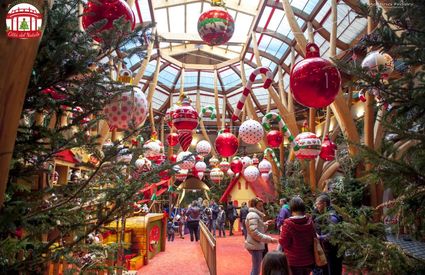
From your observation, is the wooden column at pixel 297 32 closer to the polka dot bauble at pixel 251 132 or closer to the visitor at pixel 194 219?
the polka dot bauble at pixel 251 132

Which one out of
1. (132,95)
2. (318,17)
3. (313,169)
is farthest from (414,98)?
(318,17)

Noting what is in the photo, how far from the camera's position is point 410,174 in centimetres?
168

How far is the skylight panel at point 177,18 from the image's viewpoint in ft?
45.6

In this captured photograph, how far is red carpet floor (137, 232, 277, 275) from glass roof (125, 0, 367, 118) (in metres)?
5.91

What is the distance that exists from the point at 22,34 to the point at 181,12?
45.4 feet

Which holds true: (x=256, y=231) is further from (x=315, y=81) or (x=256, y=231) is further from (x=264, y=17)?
(x=264, y=17)

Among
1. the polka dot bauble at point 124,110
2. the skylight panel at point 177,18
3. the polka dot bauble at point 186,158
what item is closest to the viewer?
the polka dot bauble at point 186,158

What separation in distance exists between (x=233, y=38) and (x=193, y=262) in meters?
10.4

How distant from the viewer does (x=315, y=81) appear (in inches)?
114

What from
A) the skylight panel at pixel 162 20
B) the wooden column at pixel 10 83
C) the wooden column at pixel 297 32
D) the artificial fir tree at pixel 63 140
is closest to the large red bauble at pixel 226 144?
the wooden column at pixel 297 32

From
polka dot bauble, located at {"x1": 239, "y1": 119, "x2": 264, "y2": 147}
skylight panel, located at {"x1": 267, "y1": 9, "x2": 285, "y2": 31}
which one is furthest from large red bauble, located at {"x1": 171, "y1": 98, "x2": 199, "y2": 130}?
skylight panel, located at {"x1": 267, "y1": 9, "x2": 285, "y2": 31}

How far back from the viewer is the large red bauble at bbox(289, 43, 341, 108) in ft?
9.55

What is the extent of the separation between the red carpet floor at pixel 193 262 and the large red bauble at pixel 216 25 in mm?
4135

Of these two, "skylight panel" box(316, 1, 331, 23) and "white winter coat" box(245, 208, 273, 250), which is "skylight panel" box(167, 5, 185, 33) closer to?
"skylight panel" box(316, 1, 331, 23)
